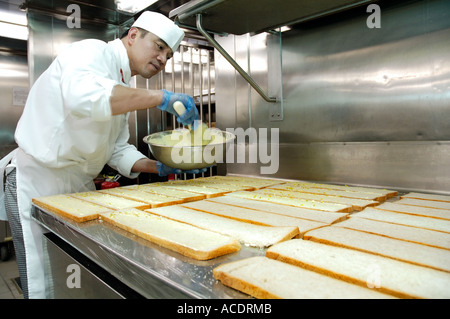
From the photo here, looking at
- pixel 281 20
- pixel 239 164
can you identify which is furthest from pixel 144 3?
pixel 239 164

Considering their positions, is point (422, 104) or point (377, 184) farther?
point (377, 184)

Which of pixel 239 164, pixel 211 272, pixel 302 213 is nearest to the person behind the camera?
pixel 211 272

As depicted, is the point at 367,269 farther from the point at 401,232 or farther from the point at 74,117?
the point at 74,117

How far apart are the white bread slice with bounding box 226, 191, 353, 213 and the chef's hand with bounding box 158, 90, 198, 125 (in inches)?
21.2

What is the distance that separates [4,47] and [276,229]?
175 inches

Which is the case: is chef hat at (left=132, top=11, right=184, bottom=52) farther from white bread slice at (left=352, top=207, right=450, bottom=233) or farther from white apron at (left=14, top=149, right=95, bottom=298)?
white bread slice at (left=352, top=207, right=450, bottom=233)

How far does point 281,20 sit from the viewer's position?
209 centimetres

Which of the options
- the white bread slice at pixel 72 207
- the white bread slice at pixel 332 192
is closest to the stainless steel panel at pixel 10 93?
the white bread slice at pixel 72 207

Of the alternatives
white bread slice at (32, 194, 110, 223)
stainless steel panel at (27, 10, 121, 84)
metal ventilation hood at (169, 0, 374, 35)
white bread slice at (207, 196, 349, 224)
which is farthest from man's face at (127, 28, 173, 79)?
stainless steel panel at (27, 10, 121, 84)

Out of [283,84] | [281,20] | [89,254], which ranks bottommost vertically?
[89,254]

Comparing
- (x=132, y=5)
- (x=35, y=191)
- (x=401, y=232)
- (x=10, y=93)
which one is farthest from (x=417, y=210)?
(x=10, y=93)

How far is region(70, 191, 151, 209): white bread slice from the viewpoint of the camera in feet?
4.85
